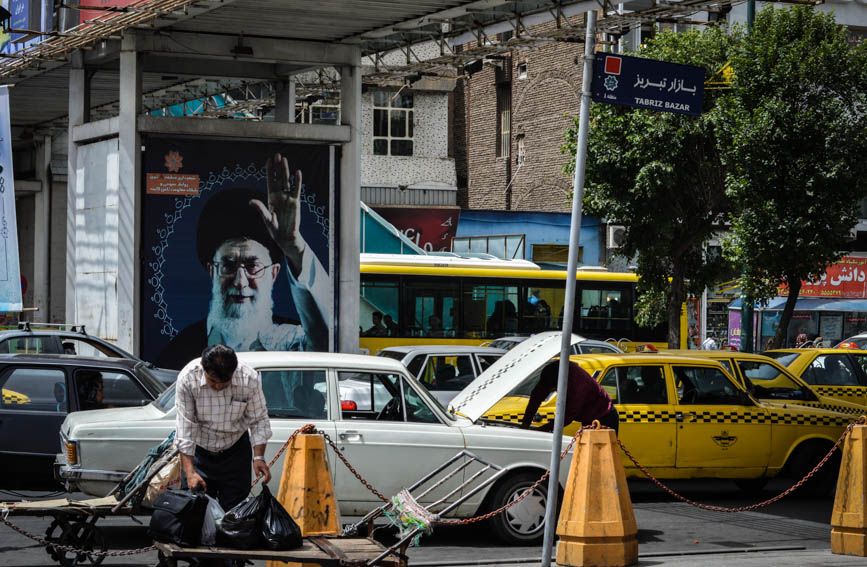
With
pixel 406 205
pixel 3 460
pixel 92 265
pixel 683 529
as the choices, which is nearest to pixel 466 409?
pixel 683 529

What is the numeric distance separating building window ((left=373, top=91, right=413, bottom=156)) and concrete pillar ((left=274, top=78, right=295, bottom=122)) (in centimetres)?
2283

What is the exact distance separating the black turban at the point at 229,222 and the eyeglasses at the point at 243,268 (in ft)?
0.56

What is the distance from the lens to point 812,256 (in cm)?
2461

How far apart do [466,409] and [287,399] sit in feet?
8.76

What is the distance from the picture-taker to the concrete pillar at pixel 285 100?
21672mm

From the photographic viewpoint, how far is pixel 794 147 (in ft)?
81.5

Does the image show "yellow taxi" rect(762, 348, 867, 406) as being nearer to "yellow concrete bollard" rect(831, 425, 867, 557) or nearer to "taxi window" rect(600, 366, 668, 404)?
"taxi window" rect(600, 366, 668, 404)

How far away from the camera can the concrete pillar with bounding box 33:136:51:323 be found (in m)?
32.3

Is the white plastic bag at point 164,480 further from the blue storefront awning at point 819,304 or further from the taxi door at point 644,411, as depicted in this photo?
the blue storefront awning at point 819,304

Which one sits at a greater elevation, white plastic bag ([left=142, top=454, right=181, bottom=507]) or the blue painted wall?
the blue painted wall

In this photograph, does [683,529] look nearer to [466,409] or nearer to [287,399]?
[466,409]

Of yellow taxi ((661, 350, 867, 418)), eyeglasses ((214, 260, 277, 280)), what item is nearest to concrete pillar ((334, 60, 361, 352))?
eyeglasses ((214, 260, 277, 280))

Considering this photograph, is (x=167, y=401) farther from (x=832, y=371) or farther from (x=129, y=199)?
(x=832, y=371)

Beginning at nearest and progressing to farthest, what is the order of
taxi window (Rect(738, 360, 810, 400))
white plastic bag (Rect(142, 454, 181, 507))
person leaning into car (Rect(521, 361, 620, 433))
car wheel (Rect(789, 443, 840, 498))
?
white plastic bag (Rect(142, 454, 181, 507))
person leaning into car (Rect(521, 361, 620, 433))
car wheel (Rect(789, 443, 840, 498))
taxi window (Rect(738, 360, 810, 400))
